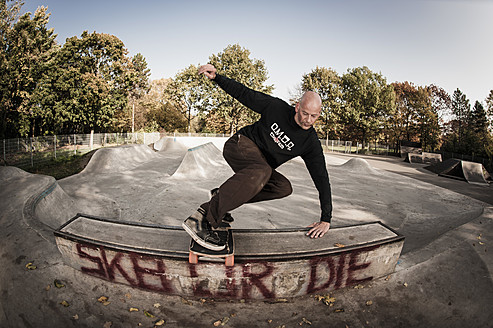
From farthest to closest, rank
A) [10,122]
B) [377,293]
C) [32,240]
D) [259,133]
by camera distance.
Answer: [10,122] → [32,240] → [377,293] → [259,133]

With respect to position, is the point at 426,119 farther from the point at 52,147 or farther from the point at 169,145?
the point at 52,147

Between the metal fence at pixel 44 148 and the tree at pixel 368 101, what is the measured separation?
3537 centimetres

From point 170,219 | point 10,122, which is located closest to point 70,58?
point 10,122

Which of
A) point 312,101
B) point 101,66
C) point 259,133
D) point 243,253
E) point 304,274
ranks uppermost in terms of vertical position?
point 101,66

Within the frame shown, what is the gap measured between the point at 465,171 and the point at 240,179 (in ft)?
57.3

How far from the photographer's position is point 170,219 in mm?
6316

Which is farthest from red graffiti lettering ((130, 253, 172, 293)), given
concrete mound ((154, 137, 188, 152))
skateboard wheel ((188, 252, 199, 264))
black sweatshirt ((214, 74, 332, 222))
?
concrete mound ((154, 137, 188, 152))

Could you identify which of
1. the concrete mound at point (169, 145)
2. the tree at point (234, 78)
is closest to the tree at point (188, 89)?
the tree at point (234, 78)

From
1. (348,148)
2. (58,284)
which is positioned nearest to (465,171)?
(58,284)

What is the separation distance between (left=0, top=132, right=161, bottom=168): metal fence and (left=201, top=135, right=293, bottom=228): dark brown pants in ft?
50.8

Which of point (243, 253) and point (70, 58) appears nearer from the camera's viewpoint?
point (243, 253)

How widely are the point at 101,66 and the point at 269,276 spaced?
1126 inches

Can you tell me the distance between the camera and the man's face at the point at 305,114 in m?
2.68

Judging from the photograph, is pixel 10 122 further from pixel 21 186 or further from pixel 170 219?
pixel 170 219
